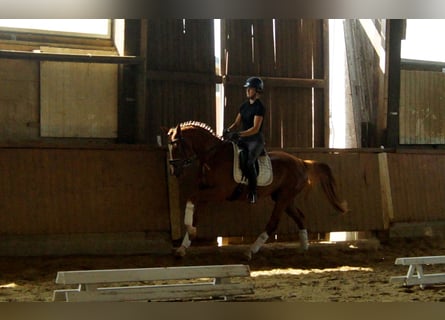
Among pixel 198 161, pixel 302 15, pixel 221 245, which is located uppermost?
pixel 302 15

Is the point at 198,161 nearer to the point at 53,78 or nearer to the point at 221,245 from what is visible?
the point at 221,245

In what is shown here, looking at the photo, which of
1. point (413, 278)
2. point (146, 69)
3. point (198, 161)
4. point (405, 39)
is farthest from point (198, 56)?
point (413, 278)

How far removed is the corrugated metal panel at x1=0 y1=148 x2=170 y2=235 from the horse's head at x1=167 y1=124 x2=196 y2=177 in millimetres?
459

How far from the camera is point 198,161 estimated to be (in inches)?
227

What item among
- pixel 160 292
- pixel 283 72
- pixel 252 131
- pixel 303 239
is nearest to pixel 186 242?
pixel 252 131

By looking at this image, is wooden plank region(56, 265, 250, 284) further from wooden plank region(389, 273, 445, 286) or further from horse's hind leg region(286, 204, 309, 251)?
horse's hind leg region(286, 204, 309, 251)

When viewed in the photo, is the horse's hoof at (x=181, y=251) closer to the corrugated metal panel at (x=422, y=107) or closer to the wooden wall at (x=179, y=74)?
the wooden wall at (x=179, y=74)

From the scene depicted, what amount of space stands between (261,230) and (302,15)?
4.59 metres

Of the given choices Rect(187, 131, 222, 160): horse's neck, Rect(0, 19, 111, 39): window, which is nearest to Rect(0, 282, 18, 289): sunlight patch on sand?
Rect(187, 131, 222, 160): horse's neck

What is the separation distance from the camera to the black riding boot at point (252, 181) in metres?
5.58

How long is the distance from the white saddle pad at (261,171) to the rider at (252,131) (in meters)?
0.06

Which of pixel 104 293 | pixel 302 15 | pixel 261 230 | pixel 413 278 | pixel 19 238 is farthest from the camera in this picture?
pixel 261 230

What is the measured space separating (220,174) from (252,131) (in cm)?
53

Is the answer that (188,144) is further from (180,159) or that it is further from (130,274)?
(130,274)
